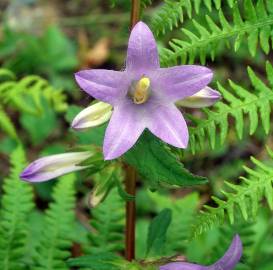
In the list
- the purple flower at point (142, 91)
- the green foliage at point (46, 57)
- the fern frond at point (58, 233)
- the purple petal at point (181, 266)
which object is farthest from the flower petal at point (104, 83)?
the green foliage at point (46, 57)

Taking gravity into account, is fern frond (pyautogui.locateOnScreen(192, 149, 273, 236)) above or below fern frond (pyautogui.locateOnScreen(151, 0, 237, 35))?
A: below

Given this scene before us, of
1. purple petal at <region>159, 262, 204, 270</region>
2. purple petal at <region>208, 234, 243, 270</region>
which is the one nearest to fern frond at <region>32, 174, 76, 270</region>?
purple petal at <region>159, 262, 204, 270</region>

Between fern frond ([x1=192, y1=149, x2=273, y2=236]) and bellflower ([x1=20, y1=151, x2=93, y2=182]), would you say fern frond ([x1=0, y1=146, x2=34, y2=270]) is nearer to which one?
bellflower ([x1=20, y1=151, x2=93, y2=182])

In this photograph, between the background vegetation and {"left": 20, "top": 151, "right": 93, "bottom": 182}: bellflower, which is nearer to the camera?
the background vegetation

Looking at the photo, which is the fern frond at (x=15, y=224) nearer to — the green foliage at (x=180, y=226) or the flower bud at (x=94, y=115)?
the green foliage at (x=180, y=226)

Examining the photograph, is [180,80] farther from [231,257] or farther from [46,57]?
[46,57]

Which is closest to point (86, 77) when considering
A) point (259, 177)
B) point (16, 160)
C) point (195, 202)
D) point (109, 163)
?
point (109, 163)

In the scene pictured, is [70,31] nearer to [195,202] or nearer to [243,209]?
[195,202]
